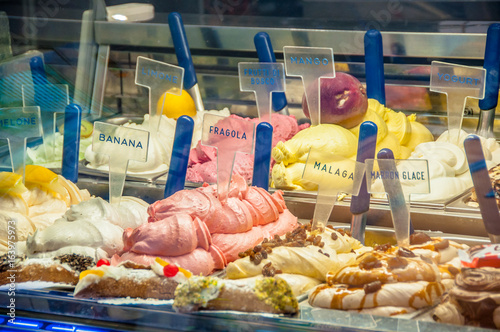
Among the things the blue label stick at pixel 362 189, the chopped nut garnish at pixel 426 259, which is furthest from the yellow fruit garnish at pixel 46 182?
the chopped nut garnish at pixel 426 259

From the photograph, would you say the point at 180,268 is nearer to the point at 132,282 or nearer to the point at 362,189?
the point at 132,282

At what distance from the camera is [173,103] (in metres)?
2.76

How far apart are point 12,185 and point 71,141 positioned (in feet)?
1.31

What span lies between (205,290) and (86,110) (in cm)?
196

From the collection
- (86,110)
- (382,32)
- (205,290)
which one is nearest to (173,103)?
(86,110)

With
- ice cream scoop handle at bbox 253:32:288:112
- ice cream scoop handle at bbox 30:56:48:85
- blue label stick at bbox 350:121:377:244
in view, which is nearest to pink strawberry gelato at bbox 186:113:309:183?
ice cream scoop handle at bbox 253:32:288:112

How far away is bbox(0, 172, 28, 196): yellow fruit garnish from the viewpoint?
188 cm

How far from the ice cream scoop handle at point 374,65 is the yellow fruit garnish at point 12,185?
152 centimetres

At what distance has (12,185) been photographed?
1.89m

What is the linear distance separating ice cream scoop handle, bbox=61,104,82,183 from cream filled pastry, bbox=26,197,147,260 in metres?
0.51

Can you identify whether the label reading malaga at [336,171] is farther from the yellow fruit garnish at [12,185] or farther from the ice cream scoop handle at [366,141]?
the yellow fruit garnish at [12,185]

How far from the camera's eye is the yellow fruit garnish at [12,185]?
1.88 m

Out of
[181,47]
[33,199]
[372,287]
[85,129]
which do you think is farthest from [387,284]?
[85,129]

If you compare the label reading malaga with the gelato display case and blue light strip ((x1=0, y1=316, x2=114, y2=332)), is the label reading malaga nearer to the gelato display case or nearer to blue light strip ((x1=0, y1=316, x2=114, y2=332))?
the gelato display case
